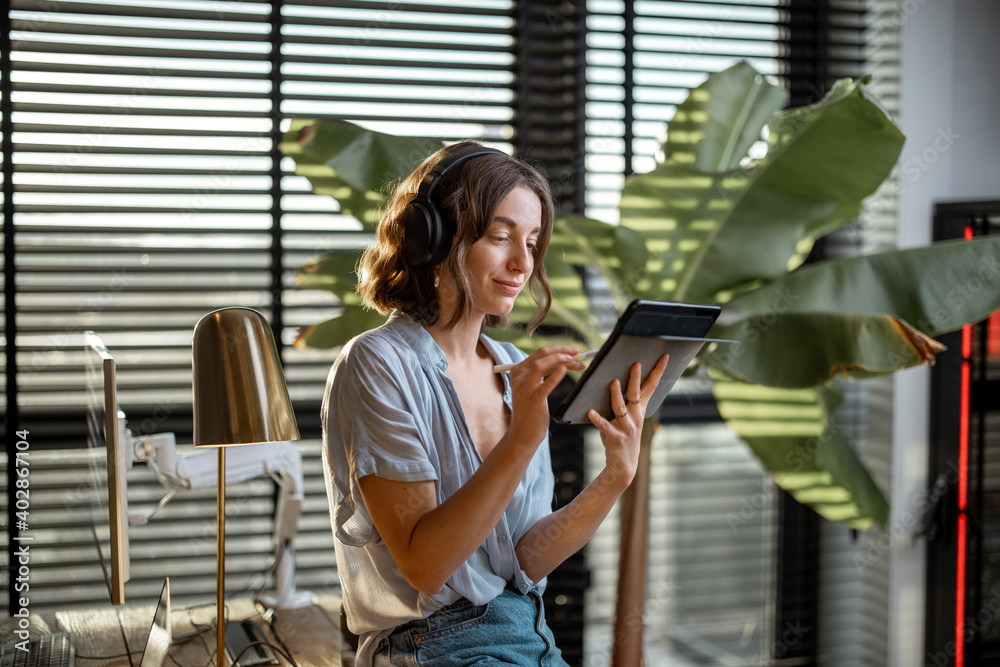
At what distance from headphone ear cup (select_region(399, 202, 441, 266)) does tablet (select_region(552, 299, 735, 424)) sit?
31 cm

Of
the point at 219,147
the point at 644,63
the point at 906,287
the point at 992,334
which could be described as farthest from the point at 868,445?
the point at 219,147

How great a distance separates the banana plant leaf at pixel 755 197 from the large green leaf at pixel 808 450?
0.31 metres

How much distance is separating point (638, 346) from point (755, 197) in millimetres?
1042

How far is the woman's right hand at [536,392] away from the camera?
1.09 m

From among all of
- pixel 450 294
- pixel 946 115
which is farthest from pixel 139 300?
pixel 946 115

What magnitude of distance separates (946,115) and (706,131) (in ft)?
3.53

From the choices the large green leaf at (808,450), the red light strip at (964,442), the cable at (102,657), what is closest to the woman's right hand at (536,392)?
the cable at (102,657)

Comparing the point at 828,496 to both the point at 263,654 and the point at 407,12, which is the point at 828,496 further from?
the point at 407,12

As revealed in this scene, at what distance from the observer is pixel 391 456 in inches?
44.2

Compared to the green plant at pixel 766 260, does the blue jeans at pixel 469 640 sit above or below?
below

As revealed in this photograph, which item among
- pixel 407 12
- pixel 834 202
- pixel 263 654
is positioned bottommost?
pixel 263 654

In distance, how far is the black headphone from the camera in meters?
1.20

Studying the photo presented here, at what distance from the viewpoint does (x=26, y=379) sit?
2236 mm

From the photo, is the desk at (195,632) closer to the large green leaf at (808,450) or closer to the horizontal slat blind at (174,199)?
the horizontal slat blind at (174,199)
